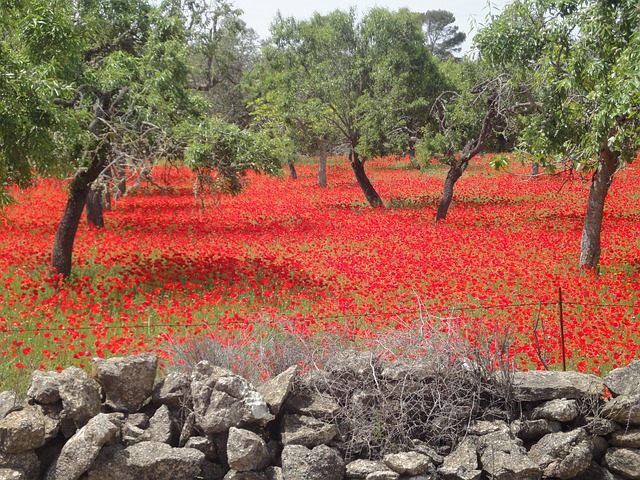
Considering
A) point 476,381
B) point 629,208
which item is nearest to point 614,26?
point 476,381

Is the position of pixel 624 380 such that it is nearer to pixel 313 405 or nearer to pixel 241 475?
pixel 313 405

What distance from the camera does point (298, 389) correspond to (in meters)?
5.88

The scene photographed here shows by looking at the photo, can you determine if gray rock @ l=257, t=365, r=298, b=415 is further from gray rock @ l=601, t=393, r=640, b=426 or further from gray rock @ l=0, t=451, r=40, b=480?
gray rock @ l=601, t=393, r=640, b=426

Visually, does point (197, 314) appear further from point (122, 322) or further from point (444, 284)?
point (444, 284)

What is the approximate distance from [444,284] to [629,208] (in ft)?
44.8

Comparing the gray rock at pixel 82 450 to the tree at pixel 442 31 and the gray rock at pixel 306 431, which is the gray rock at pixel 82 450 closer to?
the gray rock at pixel 306 431

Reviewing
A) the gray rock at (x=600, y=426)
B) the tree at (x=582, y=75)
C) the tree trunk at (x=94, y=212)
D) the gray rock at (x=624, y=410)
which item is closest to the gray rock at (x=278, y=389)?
the gray rock at (x=600, y=426)

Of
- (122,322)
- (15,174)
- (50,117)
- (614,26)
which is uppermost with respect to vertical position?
(614,26)

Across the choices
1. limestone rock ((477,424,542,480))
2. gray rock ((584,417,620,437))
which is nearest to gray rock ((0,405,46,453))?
limestone rock ((477,424,542,480))

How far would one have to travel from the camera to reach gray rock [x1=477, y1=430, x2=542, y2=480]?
551 cm

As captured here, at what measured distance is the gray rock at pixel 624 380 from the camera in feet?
20.0

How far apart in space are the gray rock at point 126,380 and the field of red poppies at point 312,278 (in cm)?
128

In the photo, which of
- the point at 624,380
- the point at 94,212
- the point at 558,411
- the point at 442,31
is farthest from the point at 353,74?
the point at 442,31

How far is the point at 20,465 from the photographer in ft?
16.8
